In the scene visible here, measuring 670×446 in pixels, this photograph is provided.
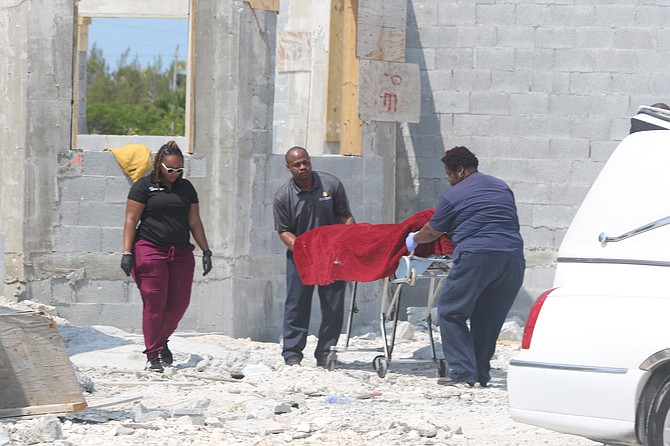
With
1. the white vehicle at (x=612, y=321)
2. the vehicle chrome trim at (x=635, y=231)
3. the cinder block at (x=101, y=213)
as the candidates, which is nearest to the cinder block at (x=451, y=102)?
the cinder block at (x=101, y=213)

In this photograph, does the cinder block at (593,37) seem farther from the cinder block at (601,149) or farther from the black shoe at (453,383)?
Answer: the black shoe at (453,383)

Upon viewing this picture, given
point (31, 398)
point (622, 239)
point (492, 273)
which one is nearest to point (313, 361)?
point (492, 273)

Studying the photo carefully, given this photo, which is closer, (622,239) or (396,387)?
(622,239)

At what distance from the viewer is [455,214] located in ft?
29.5

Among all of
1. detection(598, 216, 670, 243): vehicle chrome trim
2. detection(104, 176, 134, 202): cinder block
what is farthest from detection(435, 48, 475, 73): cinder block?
detection(598, 216, 670, 243): vehicle chrome trim

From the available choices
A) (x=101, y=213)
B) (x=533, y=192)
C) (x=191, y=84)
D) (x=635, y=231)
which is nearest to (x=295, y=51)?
(x=533, y=192)

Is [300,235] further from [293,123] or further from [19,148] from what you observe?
[293,123]

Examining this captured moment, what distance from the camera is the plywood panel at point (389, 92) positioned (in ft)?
41.9

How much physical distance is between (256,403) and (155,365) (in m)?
1.65

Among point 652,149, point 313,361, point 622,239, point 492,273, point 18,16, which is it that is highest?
point 18,16

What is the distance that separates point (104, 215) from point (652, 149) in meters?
6.55

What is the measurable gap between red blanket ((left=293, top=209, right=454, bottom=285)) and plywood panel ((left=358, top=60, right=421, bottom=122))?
3345 millimetres

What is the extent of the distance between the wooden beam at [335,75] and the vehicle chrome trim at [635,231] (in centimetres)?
716

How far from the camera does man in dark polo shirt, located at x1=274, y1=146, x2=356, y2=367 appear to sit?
997 centimetres
